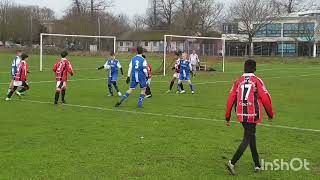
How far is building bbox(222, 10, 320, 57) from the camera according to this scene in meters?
83.6

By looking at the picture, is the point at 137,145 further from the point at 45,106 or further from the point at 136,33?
the point at 136,33

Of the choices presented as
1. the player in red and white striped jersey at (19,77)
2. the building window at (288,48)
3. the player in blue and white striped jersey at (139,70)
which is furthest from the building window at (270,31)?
the player in blue and white striped jersey at (139,70)

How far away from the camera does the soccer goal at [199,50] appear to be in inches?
1551

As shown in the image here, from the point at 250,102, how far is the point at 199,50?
1561 inches

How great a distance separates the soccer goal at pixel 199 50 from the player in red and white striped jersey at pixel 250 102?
28.3 meters

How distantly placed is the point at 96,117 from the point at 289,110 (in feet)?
20.5

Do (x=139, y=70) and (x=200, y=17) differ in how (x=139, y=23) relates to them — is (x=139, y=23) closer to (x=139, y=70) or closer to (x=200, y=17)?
(x=200, y=17)

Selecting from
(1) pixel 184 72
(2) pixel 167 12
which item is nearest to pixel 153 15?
(2) pixel 167 12

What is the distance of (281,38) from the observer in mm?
90500

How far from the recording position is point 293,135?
446 inches

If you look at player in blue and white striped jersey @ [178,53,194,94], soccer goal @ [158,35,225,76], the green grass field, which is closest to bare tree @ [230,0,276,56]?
soccer goal @ [158,35,225,76]

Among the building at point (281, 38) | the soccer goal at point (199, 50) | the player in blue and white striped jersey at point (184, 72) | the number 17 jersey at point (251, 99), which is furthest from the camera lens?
the building at point (281, 38)

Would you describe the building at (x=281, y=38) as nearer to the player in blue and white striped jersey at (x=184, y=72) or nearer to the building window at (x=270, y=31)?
the building window at (x=270, y=31)

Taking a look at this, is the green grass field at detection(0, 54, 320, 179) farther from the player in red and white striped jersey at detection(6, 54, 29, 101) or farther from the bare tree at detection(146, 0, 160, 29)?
the bare tree at detection(146, 0, 160, 29)
